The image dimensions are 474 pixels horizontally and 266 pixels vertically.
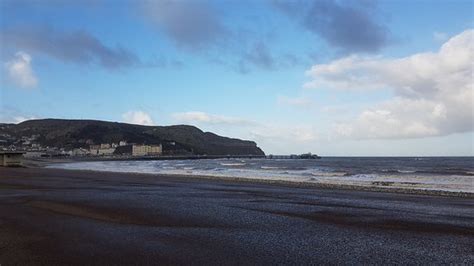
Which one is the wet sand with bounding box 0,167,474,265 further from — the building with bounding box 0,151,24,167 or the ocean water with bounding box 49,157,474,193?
the building with bounding box 0,151,24,167

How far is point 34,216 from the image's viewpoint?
13023mm

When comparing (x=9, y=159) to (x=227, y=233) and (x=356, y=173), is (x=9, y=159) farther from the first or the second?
(x=227, y=233)

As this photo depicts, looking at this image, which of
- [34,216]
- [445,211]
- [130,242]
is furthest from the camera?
[445,211]

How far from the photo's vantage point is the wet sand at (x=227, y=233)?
27.6 feet

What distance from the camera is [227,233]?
35.7 feet

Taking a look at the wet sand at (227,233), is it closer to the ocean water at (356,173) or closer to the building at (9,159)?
the ocean water at (356,173)

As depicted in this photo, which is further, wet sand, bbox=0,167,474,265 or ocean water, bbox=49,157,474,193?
ocean water, bbox=49,157,474,193

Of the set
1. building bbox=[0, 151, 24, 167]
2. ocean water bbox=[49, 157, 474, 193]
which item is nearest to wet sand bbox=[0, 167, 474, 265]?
ocean water bbox=[49, 157, 474, 193]

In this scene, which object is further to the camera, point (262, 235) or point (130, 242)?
point (262, 235)

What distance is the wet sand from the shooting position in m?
8.41

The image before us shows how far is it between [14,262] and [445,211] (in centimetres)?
1474

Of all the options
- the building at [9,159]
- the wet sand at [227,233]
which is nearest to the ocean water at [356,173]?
the building at [9,159]

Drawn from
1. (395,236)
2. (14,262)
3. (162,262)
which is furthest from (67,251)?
(395,236)

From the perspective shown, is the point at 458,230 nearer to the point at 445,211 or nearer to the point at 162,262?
the point at 445,211
